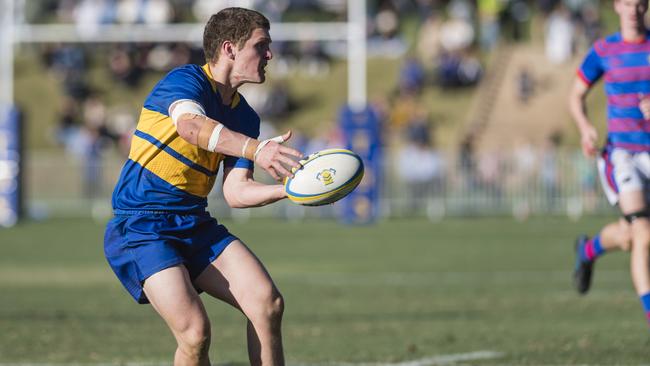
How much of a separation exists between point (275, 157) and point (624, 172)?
3.84 meters

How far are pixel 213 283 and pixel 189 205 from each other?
0.40m

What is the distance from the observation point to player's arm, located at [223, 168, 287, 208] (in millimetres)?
6419

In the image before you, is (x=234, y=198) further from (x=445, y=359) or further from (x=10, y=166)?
(x=10, y=166)

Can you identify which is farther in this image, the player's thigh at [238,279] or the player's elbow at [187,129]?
the player's thigh at [238,279]

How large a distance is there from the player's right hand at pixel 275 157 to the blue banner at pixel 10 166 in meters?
20.7

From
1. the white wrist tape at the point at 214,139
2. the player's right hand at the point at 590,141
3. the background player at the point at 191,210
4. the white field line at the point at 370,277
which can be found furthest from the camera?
the white field line at the point at 370,277

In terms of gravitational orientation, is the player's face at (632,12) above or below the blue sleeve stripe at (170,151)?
above

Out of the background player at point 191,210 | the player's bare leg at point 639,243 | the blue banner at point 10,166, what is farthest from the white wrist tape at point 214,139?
the blue banner at point 10,166

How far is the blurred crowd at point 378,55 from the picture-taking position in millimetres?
33469

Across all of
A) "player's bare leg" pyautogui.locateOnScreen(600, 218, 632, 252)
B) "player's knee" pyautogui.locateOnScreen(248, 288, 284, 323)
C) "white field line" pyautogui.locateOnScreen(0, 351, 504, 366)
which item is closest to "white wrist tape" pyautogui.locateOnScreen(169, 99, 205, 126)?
"player's knee" pyautogui.locateOnScreen(248, 288, 284, 323)

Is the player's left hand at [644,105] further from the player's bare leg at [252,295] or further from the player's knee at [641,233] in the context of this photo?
the player's bare leg at [252,295]

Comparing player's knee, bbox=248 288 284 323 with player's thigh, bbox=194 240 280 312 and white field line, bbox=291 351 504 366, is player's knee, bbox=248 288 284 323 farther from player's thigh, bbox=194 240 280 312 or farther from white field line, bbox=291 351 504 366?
white field line, bbox=291 351 504 366

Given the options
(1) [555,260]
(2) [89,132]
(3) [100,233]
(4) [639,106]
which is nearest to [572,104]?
(4) [639,106]

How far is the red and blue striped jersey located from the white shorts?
68mm
